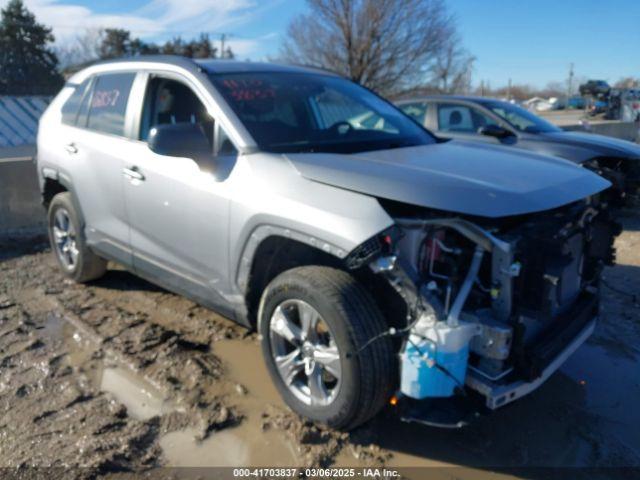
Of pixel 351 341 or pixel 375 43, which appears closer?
pixel 351 341

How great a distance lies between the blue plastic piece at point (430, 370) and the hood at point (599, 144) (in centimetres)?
516

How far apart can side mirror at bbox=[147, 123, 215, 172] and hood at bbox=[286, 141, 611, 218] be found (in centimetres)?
56

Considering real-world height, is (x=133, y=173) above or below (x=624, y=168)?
above

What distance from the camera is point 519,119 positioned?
25.3 feet

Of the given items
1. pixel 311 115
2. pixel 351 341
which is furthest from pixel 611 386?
pixel 311 115

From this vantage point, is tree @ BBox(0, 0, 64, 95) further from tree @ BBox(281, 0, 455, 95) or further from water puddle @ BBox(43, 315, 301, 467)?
water puddle @ BBox(43, 315, 301, 467)

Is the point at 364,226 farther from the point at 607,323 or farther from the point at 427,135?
the point at 607,323

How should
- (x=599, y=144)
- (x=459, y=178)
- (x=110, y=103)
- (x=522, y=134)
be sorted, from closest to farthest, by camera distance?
(x=459, y=178) < (x=110, y=103) < (x=599, y=144) < (x=522, y=134)

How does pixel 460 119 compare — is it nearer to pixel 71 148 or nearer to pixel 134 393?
pixel 71 148

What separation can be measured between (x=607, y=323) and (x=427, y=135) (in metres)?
2.13

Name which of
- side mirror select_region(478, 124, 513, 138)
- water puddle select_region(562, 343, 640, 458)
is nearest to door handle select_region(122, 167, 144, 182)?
water puddle select_region(562, 343, 640, 458)

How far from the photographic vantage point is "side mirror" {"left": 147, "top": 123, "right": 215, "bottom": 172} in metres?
3.15

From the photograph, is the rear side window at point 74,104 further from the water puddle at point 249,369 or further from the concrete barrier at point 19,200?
the water puddle at point 249,369

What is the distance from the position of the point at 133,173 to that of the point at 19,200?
3688mm
